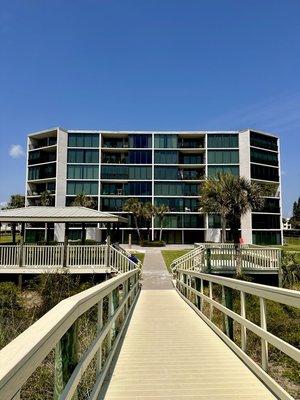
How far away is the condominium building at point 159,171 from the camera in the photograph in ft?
206

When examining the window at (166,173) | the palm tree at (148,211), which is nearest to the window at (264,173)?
the window at (166,173)

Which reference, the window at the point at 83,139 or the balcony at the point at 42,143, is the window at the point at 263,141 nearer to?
the window at the point at 83,139

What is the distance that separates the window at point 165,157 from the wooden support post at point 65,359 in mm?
61355

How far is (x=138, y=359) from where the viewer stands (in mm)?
5879

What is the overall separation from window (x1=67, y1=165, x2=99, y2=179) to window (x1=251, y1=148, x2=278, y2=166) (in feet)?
81.7

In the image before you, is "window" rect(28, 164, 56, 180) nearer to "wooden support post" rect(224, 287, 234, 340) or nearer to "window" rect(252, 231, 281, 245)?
"window" rect(252, 231, 281, 245)

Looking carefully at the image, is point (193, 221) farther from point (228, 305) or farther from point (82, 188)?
point (228, 305)

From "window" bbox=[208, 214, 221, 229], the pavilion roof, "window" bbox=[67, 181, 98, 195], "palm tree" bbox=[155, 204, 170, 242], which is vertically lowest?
the pavilion roof

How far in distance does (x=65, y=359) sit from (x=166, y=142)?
62.7 m

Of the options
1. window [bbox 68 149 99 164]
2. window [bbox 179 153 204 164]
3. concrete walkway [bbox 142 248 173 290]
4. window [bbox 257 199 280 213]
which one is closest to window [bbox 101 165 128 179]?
window [bbox 68 149 99 164]

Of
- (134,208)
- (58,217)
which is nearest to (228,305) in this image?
(58,217)

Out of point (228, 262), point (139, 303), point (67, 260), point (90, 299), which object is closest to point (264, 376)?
point (90, 299)

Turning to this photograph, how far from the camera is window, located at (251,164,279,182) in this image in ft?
207

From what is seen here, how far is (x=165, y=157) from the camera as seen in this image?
211ft
